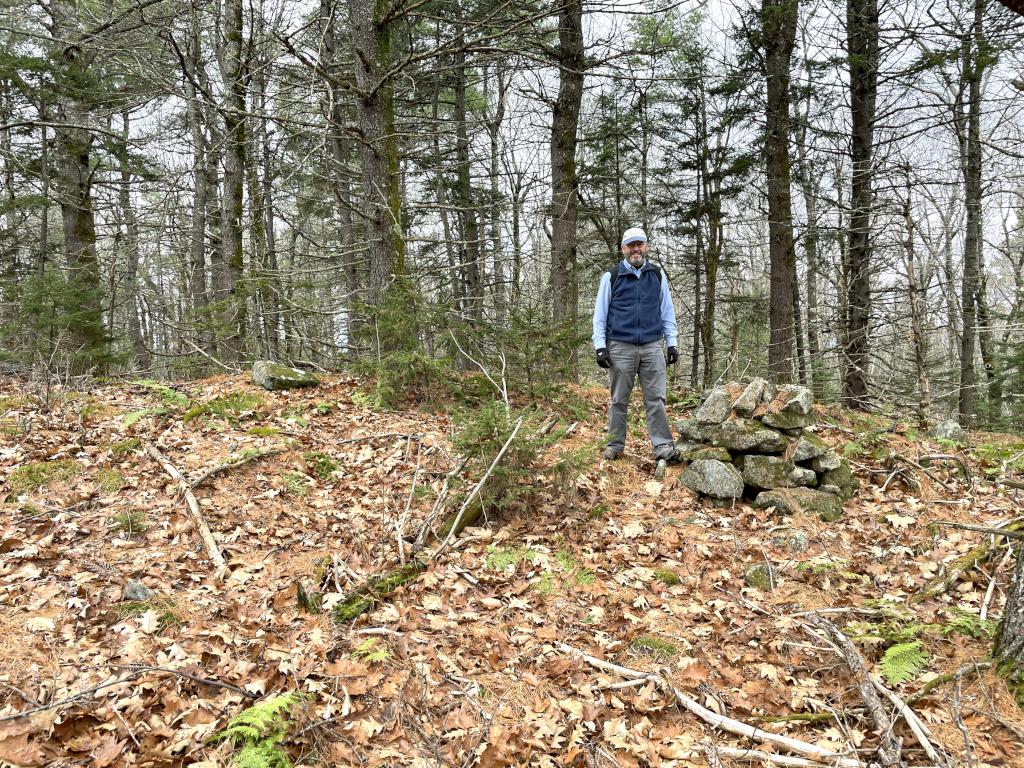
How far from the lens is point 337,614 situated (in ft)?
12.0

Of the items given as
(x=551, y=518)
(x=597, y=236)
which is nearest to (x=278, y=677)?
(x=551, y=518)

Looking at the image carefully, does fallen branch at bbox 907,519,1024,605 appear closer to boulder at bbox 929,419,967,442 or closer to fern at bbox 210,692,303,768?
boulder at bbox 929,419,967,442

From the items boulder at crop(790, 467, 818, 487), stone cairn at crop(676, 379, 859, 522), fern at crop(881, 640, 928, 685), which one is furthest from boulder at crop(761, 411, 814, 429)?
fern at crop(881, 640, 928, 685)

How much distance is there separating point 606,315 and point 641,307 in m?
0.40

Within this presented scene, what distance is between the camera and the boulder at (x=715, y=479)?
5695 mm

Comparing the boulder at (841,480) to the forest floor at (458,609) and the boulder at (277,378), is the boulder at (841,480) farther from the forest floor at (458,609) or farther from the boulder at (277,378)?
the boulder at (277,378)

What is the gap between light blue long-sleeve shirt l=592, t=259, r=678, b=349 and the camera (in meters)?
6.32

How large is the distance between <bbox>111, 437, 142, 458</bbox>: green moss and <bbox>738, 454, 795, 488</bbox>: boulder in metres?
6.32

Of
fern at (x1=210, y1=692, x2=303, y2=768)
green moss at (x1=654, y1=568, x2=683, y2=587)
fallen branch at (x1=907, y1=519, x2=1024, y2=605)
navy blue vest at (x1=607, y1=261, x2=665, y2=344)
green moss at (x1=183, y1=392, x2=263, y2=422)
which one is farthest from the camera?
green moss at (x1=183, y1=392, x2=263, y2=422)

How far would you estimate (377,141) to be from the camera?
8266 mm

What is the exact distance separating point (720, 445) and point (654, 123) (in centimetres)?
1209

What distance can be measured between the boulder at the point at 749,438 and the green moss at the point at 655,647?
9.47ft

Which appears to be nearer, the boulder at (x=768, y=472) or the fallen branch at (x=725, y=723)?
the fallen branch at (x=725, y=723)

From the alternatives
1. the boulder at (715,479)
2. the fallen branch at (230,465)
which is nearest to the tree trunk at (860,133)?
the boulder at (715,479)
